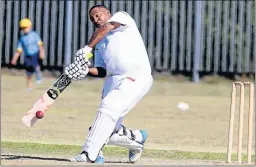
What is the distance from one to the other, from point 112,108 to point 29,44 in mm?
13950

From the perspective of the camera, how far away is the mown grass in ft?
40.2

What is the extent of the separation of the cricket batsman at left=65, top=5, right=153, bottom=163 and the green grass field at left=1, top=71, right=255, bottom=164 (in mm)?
2107

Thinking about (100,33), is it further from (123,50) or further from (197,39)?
(197,39)

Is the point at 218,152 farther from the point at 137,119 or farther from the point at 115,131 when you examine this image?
the point at 137,119

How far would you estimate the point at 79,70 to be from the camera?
1023 centimetres

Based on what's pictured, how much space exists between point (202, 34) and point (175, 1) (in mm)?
1067

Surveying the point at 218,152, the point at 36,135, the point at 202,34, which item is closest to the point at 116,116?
the point at 218,152

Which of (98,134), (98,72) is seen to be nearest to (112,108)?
(98,134)

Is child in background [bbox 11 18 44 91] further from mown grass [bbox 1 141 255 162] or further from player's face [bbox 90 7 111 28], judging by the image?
player's face [bbox 90 7 111 28]

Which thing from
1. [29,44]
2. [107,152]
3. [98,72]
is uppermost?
[98,72]

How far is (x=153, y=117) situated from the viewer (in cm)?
1831

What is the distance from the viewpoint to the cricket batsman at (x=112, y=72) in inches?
403

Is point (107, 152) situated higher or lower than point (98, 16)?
lower

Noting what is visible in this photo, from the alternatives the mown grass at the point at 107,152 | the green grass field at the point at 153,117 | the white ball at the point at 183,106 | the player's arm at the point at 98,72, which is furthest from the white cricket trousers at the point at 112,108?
the white ball at the point at 183,106
